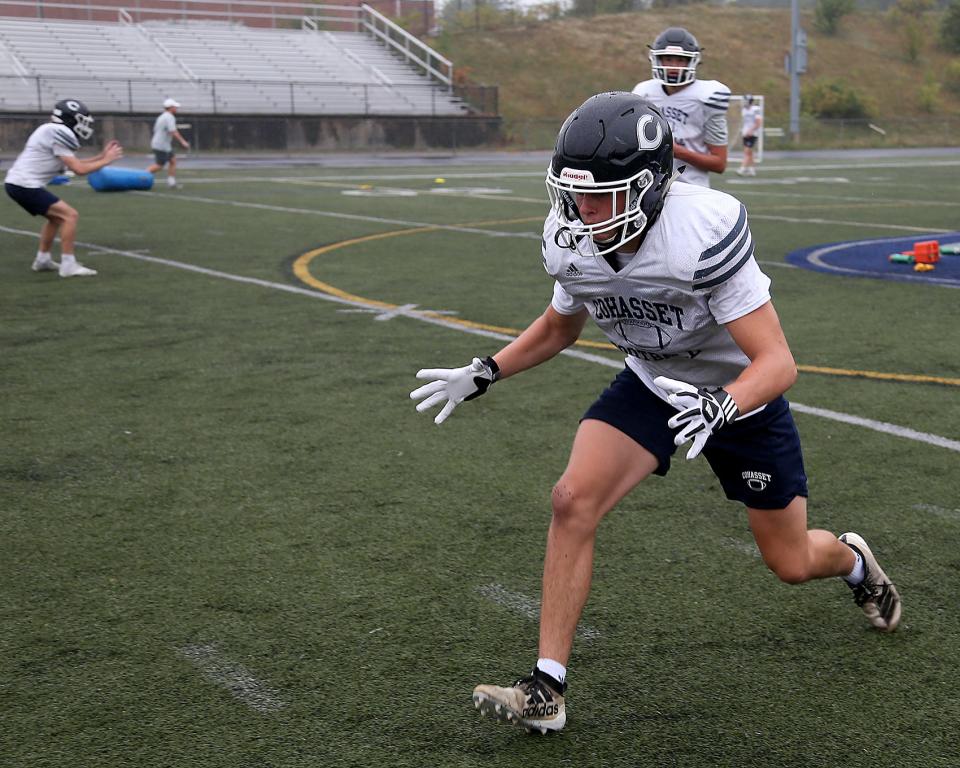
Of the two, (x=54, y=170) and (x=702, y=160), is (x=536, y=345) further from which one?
(x=54, y=170)

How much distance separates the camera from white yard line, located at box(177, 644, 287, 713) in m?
3.52

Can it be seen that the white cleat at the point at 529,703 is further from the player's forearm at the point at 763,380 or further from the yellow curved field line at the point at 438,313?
the yellow curved field line at the point at 438,313

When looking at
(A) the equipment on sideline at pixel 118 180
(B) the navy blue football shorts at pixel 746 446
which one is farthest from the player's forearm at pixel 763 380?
(A) the equipment on sideline at pixel 118 180

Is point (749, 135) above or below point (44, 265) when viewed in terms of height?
above

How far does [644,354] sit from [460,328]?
537cm

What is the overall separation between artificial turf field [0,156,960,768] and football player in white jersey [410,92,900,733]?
32cm

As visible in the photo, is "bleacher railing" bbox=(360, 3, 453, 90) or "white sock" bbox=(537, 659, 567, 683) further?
"bleacher railing" bbox=(360, 3, 453, 90)

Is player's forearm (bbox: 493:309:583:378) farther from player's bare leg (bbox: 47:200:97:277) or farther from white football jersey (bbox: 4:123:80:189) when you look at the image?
white football jersey (bbox: 4:123:80:189)

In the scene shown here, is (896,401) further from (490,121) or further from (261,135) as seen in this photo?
(490,121)

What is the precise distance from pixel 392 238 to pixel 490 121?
102 feet

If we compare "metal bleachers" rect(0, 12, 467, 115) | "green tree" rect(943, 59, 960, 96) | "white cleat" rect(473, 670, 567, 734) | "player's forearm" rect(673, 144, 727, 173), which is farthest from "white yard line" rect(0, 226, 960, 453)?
"green tree" rect(943, 59, 960, 96)

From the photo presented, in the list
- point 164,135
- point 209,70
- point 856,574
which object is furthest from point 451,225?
point 209,70

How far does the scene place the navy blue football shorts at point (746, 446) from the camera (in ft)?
11.9

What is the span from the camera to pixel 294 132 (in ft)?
134
